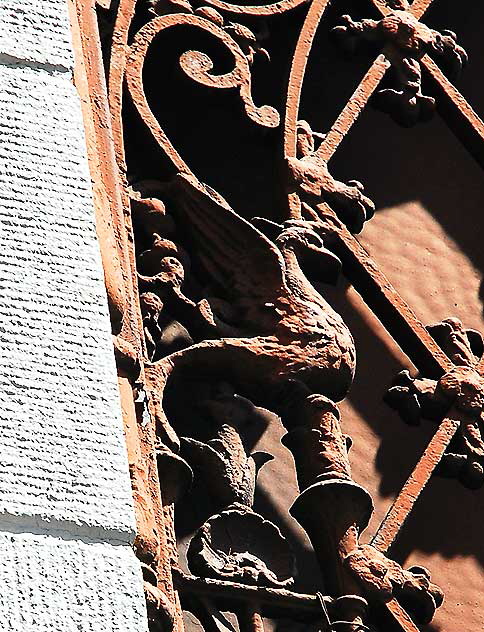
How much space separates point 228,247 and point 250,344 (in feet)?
0.51

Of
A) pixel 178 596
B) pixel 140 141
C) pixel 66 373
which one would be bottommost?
pixel 178 596

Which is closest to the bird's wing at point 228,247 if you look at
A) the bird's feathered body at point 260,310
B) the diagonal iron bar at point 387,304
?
the bird's feathered body at point 260,310

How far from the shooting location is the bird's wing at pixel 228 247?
6.86 feet

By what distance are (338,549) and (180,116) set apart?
73cm

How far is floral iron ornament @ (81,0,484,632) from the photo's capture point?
6.04ft

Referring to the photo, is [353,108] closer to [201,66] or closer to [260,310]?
[201,66]

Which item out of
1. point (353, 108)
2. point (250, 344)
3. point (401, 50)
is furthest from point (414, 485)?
point (401, 50)

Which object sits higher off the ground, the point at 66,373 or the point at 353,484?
the point at 66,373

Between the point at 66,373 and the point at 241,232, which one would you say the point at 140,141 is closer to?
the point at 241,232

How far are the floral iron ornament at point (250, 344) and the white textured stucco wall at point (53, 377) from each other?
245mm

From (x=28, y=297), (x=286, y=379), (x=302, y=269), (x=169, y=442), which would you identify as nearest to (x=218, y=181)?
(x=302, y=269)

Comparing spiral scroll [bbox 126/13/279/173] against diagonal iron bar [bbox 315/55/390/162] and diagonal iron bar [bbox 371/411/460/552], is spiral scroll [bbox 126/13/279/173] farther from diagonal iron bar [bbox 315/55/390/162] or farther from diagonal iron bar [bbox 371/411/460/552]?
diagonal iron bar [bbox 371/411/460/552]

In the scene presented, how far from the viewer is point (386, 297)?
230 centimetres

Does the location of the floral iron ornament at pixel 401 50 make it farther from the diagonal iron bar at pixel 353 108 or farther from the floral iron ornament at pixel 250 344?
the floral iron ornament at pixel 250 344
